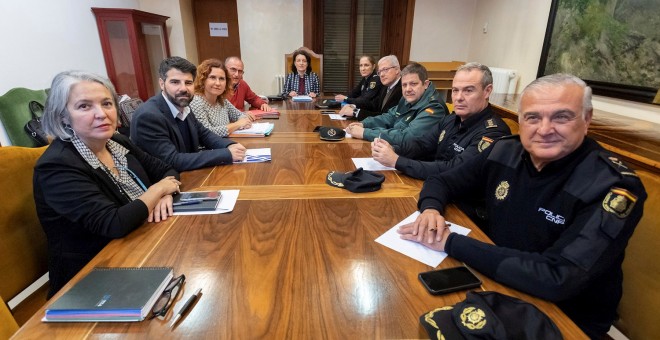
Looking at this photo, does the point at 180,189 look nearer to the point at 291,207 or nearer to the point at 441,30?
the point at 291,207

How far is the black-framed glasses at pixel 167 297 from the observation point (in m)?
0.74

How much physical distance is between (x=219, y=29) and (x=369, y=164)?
191 inches

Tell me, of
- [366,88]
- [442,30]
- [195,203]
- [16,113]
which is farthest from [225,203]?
[442,30]

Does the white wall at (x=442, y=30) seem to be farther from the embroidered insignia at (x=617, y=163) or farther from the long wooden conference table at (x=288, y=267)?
the embroidered insignia at (x=617, y=163)

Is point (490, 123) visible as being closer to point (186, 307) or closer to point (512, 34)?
point (186, 307)

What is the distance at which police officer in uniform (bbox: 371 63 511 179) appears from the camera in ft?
5.05

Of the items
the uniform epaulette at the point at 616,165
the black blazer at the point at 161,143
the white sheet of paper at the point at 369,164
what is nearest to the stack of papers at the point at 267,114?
the black blazer at the point at 161,143

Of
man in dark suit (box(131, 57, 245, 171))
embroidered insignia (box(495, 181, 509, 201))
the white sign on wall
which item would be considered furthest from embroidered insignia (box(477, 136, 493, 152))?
the white sign on wall

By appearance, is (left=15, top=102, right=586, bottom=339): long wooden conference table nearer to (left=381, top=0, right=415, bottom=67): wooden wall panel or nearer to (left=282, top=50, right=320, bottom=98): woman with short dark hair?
(left=282, top=50, right=320, bottom=98): woman with short dark hair

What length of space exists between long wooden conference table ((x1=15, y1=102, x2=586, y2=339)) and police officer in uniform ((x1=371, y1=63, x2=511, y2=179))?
0.14 m

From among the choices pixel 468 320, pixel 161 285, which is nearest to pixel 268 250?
pixel 161 285

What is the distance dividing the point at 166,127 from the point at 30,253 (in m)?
0.82

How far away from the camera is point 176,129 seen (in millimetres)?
1873

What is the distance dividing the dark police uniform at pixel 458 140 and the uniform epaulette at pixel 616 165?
466 mm
